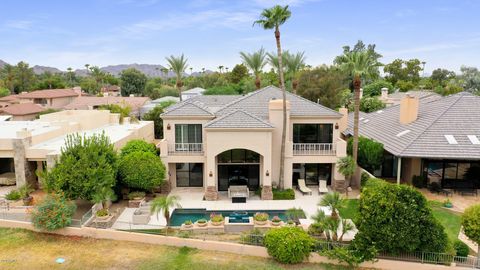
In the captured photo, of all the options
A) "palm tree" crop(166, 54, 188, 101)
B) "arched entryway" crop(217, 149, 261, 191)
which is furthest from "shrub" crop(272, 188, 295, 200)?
"palm tree" crop(166, 54, 188, 101)

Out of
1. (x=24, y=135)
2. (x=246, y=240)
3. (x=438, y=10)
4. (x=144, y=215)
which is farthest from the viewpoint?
(x=438, y=10)

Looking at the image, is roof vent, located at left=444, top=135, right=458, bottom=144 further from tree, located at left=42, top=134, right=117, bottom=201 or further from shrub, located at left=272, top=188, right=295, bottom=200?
tree, located at left=42, top=134, right=117, bottom=201

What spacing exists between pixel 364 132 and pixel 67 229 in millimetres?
26372

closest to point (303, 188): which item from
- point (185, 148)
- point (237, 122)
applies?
point (237, 122)

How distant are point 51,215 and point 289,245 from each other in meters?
12.4

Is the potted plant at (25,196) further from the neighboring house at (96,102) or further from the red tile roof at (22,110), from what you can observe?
the neighboring house at (96,102)

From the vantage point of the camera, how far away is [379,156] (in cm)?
2630

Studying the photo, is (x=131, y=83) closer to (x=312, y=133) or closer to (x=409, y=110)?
(x=312, y=133)

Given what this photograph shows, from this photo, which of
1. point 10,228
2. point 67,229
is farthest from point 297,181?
point 10,228

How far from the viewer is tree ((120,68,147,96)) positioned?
108 metres

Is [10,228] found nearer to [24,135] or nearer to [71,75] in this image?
[24,135]

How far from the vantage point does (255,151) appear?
24.7m

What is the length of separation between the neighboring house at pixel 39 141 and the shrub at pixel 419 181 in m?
22.5

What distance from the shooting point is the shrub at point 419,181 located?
25.1m
